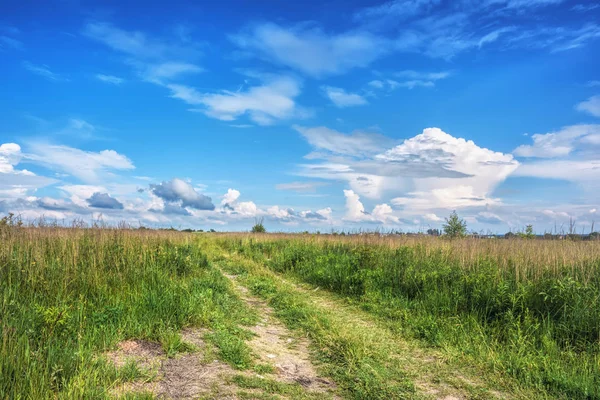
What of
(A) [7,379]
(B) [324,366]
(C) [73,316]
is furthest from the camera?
(C) [73,316]

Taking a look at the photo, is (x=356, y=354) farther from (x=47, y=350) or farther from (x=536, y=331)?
(x=47, y=350)

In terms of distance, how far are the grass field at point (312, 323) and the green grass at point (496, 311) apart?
0.03 m

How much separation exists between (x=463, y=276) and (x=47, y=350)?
24.7ft

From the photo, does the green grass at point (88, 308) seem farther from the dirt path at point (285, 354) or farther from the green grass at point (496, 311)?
the green grass at point (496, 311)

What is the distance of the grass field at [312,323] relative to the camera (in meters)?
4.30

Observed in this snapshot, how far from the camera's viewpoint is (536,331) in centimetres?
613

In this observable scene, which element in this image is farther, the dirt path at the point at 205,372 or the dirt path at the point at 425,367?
the dirt path at the point at 425,367

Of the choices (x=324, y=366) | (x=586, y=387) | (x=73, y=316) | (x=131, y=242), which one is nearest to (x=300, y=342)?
(x=324, y=366)

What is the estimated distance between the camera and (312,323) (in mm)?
6770

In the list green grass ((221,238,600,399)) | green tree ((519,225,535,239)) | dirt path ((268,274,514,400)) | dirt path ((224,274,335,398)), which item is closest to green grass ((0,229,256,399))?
dirt path ((224,274,335,398))

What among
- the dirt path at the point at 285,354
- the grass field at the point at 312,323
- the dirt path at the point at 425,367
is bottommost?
the dirt path at the point at 285,354

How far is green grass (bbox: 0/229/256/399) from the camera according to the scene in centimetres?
387

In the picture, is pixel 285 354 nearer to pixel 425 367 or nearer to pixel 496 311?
pixel 425 367

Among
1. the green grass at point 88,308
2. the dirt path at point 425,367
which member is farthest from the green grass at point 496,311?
the green grass at point 88,308
